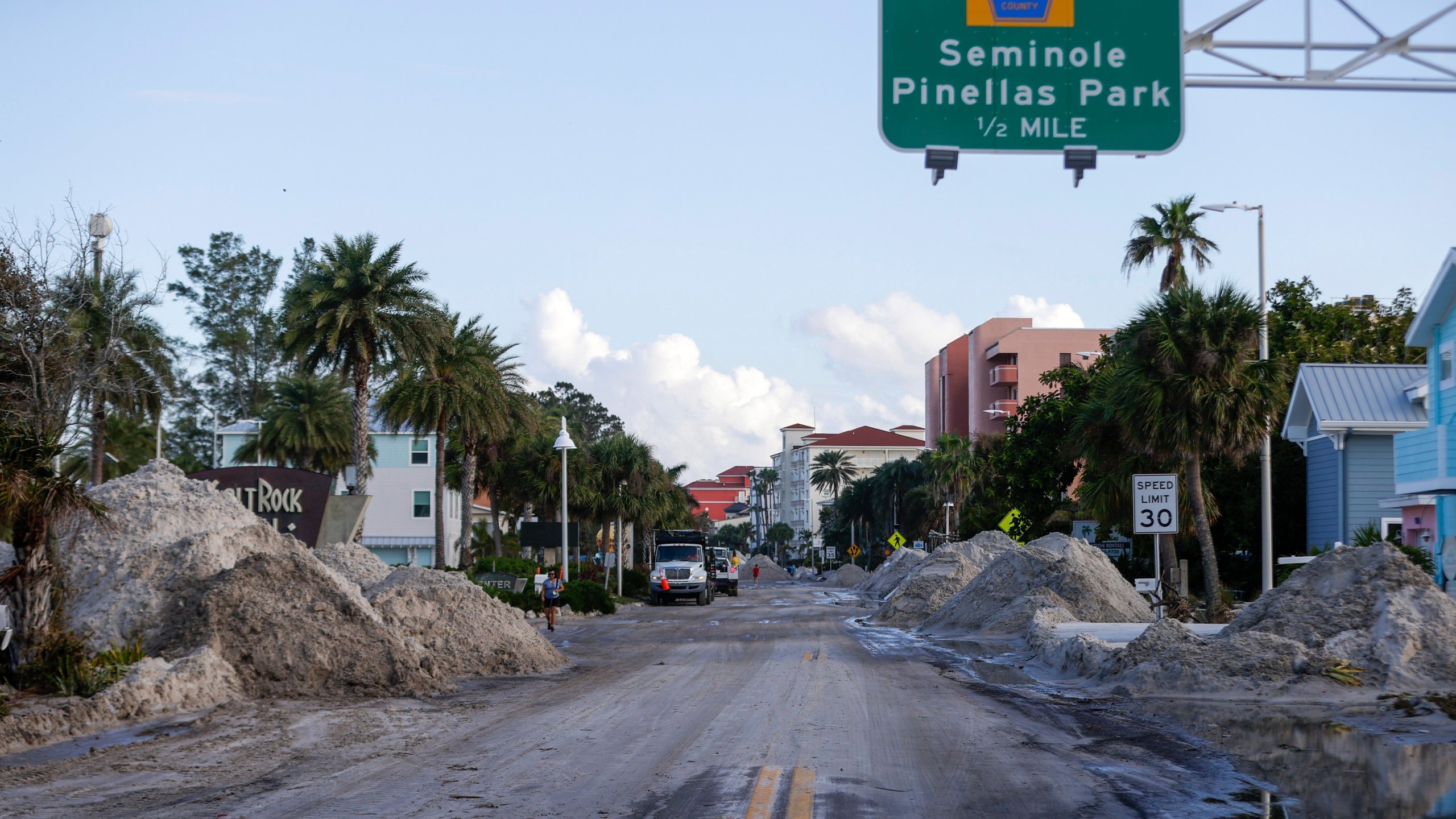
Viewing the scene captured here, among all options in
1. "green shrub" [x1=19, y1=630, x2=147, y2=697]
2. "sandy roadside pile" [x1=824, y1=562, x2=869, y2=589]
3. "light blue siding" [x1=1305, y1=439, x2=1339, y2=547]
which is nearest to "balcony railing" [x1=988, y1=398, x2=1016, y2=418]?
"sandy roadside pile" [x1=824, y1=562, x2=869, y2=589]

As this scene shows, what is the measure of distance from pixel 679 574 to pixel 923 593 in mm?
14090

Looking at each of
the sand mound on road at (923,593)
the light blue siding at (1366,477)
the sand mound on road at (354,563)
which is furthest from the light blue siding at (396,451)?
the light blue siding at (1366,477)

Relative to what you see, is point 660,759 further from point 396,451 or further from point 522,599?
point 396,451

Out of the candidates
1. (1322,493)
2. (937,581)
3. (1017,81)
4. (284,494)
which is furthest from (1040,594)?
(1017,81)

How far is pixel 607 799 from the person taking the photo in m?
8.85

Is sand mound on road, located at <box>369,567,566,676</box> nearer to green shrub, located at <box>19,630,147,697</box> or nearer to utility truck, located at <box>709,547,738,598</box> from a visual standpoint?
green shrub, located at <box>19,630,147,697</box>

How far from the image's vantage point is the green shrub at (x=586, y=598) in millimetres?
40188

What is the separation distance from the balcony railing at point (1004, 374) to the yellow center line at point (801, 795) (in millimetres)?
88686

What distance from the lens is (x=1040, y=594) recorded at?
96.0 ft

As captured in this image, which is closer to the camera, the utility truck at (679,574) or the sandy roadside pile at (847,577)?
the utility truck at (679,574)

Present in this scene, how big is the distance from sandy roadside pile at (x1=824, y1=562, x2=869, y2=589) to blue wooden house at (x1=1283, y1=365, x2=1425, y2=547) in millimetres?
52411

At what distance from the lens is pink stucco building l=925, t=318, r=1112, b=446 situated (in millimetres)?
96250

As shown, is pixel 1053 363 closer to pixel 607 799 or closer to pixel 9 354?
pixel 9 354

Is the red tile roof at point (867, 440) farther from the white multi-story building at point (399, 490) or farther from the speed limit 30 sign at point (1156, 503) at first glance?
the speed limit 30 sign at point (1156, 503)
